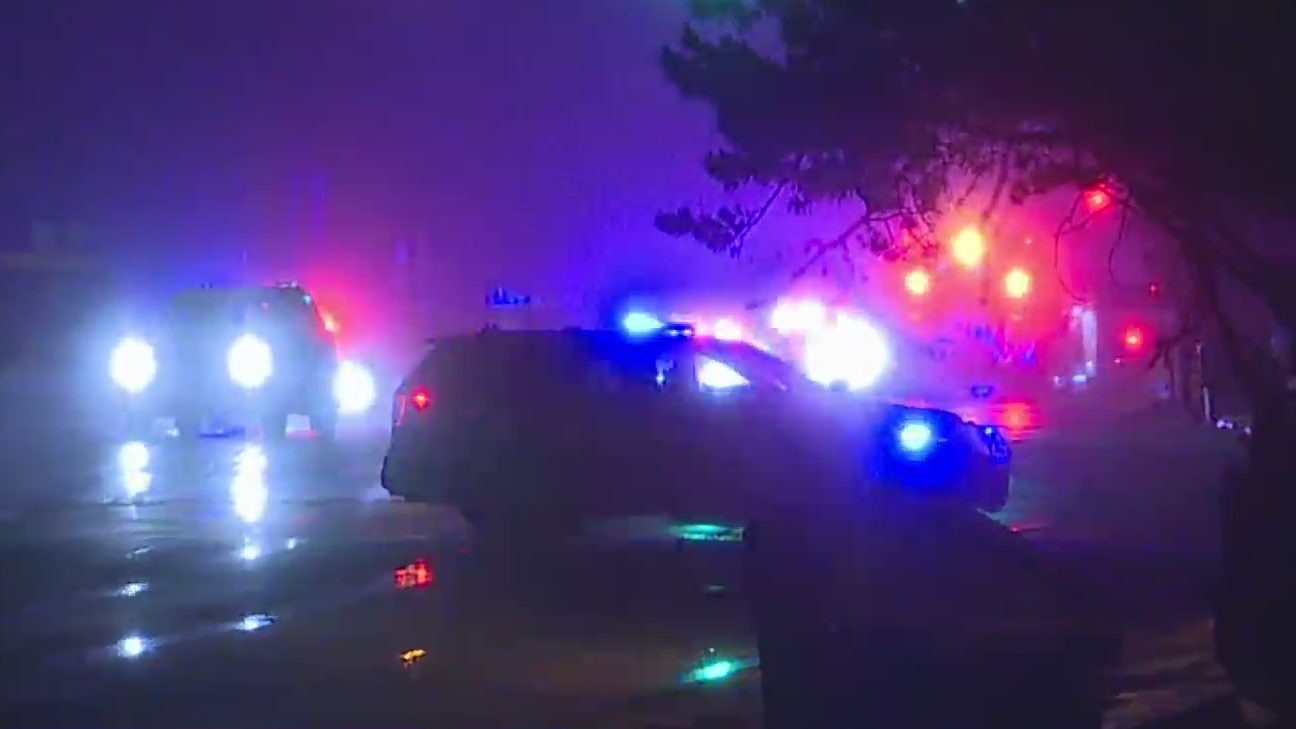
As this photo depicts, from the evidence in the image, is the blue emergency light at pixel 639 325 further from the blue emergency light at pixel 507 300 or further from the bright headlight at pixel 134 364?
the bright headlight at pixel 134 364

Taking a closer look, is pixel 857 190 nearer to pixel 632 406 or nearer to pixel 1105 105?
pixel 1105 105

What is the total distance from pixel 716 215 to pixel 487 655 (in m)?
4.08

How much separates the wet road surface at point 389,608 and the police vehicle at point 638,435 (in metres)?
0.47

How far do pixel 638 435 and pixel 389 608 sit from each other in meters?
3.95

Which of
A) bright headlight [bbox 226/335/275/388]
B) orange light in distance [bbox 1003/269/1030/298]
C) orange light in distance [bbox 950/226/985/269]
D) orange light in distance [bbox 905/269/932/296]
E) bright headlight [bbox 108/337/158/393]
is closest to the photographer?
orange light in distance [bbox 950/226/985/269]

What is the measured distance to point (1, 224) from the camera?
54.0 metres

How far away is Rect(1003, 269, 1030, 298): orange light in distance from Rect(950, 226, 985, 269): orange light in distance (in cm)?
1232

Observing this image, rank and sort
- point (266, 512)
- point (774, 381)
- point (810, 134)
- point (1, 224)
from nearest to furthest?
point (810, 134), point (774, 381), point (266, 512), point (1, 224)

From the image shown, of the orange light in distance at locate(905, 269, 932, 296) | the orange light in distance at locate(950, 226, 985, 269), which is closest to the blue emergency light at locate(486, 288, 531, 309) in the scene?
the orange light in distance at locate(905, 269, 932, 296)

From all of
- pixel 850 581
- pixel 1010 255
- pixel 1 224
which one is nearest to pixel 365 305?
pixel 1 224

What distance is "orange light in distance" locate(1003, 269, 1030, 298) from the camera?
3022cm

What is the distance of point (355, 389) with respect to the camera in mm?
33625

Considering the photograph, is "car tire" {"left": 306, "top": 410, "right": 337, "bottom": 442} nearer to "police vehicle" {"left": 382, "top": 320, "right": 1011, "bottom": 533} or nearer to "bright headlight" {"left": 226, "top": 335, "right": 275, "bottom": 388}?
"bright headlight" {"left": 226, "top": 335, "right": 275, "bottom": 388}

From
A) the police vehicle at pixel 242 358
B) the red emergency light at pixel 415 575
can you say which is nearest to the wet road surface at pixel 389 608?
the red emergency light at pixel 415 575
